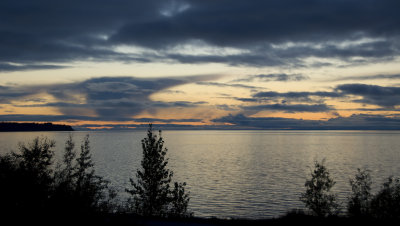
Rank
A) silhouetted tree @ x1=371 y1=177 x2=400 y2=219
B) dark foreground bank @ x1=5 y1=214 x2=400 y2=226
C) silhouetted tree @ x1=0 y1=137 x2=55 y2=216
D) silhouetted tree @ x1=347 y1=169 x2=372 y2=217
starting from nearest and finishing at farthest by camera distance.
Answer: dark foreground bank @ x1=5 y1=214 x2=400 y2=226 → silhouetted tree @ x1=0 y1=137 x2=55 y2=216 → silhouetted tree @ x1=347 y1=169 x2=372 y2=217 → silhouetted tree @ x1=371 y1=177 x2=400 y2=219

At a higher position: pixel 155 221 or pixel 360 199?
pixel 155 221

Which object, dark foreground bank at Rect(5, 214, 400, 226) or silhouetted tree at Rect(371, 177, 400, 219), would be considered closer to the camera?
dark foreground bank at Rect(5, 214, 400, 226)

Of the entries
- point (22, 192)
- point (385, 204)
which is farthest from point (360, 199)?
point (22, 192)

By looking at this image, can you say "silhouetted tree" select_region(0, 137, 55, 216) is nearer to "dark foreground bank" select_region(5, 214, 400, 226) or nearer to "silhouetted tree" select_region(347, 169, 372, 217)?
"dark foreground bank" select_region(5, 214, 400, 226)

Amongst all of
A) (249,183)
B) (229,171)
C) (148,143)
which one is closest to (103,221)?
(148,143)

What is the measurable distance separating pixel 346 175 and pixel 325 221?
84620 mm

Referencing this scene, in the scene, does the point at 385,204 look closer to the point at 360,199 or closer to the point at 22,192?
the point at 360,199

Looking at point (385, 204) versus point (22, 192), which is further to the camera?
point (385, 204)

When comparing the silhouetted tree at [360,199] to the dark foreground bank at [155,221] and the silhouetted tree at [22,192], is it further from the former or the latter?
the silhouetted tree at [22,192]

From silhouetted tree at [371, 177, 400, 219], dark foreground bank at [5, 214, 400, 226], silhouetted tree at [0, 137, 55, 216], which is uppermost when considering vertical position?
silhouetted tree at [0, 137, 55, 216]

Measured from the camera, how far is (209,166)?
12706cm

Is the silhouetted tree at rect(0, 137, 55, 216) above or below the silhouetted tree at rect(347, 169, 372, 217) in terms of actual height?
above

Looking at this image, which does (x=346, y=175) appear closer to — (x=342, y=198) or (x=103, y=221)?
(x=342, y=198)

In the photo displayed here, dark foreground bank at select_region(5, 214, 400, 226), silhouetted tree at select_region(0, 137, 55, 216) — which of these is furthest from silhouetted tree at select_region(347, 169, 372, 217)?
silhouetted tree at select_region(0, 137, 55, 216)
